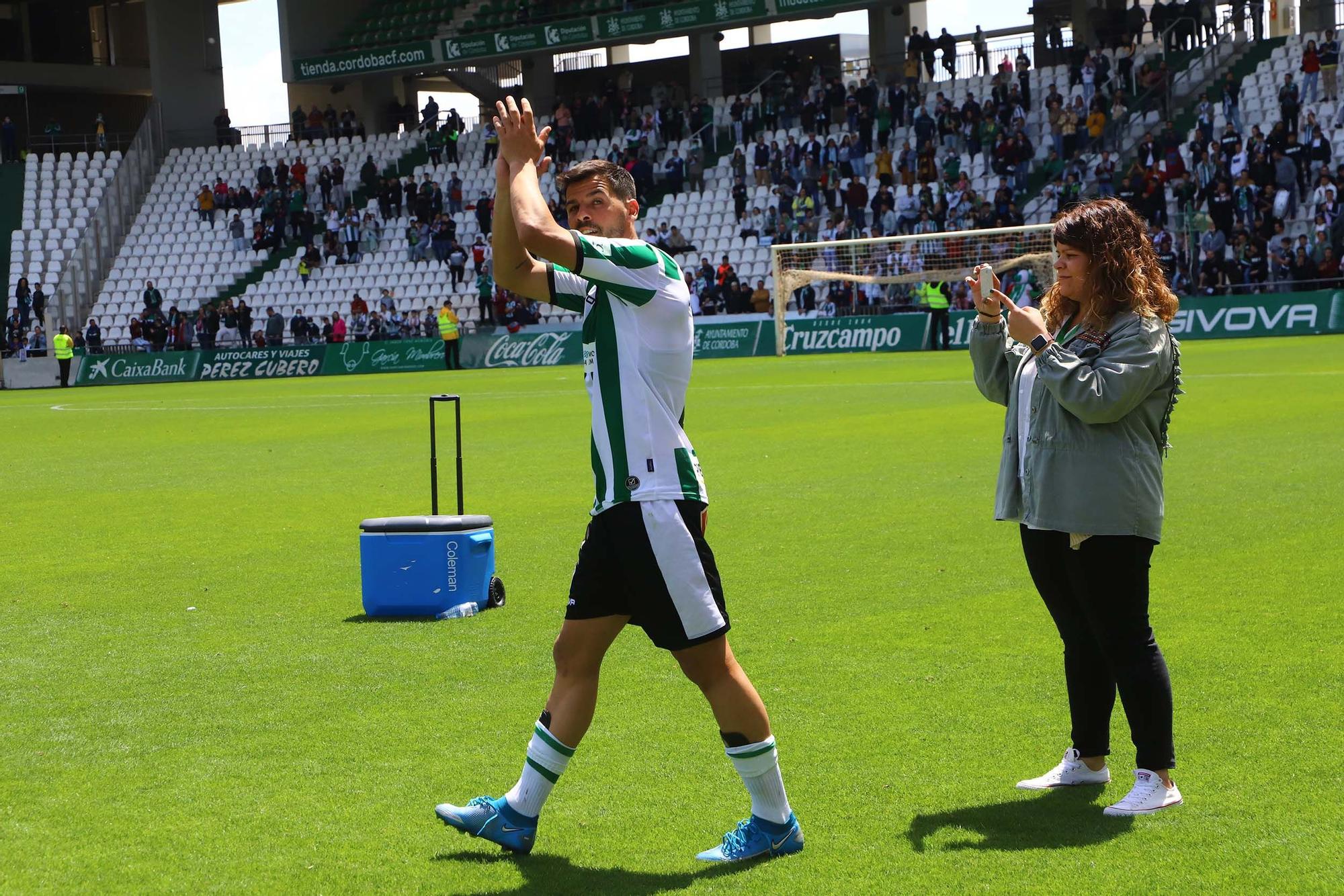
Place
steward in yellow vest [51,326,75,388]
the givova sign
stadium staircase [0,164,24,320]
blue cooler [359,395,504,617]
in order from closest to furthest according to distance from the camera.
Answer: blue cooler [359,395,504,617] < the givova sign < steward in yellow vest [51,326,75,388] < stadium staircase [0,164,24,320]

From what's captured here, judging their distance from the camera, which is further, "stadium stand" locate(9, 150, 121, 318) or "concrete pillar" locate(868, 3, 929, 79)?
"stadium stand" locate(9, 150, 121, 318)

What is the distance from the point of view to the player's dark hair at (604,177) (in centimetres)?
445

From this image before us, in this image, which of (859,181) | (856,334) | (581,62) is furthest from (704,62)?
(856,334)

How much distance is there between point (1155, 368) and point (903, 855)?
5.15 feet

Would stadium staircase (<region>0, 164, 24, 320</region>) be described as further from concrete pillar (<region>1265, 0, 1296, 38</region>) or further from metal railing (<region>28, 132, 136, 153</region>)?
concrete pillar (<region>1265, 0, 1296, 38</region>)

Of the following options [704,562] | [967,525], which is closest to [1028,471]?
[704,562]

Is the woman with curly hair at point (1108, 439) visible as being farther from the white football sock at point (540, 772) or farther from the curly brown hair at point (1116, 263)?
the white football sock at point (540, 772)

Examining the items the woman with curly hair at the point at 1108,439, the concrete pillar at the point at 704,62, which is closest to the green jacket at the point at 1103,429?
the woman with curly hair at the point at 1108,439

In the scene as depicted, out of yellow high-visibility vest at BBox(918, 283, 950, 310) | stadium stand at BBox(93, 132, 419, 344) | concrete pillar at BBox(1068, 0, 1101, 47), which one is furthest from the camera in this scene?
stadium stand at BBox(93, 132, 419, 344)

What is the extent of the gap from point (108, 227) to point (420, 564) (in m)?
49.1

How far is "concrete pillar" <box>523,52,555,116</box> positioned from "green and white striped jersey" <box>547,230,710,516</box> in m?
49.8

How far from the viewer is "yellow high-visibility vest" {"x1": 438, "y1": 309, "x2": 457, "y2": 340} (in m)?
38.0

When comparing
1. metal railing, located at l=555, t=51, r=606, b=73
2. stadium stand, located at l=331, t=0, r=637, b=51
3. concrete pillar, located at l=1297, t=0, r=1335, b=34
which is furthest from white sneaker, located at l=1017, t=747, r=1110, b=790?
metal railing, located at l=555, t=51, r=606, b=73

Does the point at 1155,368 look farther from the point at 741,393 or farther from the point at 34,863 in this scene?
the point at 741,393
